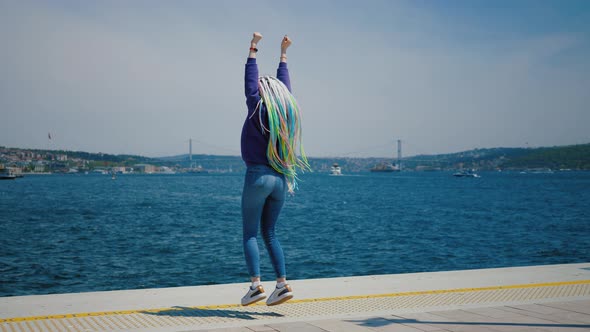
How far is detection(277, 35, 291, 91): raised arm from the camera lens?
15.6ft

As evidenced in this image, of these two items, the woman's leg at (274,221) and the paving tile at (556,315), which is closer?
the paving tile at (556,315)

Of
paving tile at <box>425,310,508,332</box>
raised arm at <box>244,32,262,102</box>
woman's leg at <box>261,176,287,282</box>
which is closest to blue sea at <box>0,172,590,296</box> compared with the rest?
woman's leg at <box>261,176,287,282</box>

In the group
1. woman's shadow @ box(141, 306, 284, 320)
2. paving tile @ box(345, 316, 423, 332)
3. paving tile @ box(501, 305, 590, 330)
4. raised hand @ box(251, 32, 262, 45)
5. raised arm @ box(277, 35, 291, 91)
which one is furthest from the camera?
raised arm @ box(277, 35, 291, 91)

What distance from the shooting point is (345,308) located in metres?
4.57

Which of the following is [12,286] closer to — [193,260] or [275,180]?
[193,260]

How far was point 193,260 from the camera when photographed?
17.9 m

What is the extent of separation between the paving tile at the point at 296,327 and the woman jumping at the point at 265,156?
39 cm

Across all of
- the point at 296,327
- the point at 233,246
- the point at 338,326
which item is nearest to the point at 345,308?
the point at 338,326

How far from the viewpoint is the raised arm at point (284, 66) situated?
475cm

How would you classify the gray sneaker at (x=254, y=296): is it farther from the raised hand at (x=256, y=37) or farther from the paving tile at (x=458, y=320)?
the raised hand at (x=256, y=37)

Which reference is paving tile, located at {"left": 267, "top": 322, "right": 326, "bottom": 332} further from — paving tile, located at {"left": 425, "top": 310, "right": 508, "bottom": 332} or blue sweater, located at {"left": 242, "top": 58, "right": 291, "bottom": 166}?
blue sweater, located at {"left": 242, "top": 58, "right": 291, "bottom": 166}

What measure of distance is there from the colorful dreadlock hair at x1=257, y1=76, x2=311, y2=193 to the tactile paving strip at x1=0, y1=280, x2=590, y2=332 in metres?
1.10

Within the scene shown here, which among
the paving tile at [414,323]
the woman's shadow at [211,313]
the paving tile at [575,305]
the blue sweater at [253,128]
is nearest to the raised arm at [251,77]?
the blue sweater at [253,128]

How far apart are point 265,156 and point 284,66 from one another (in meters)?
0.85
